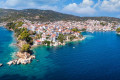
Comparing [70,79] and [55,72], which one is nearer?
[70,79]

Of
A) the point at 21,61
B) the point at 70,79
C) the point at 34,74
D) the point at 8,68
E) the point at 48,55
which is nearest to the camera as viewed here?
the point at 70,79

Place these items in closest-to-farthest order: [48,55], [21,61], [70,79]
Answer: [70,79], [21,61], [48,55]

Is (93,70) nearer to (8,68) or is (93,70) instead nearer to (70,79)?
(70,79)

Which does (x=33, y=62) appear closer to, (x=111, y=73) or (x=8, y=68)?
(x=8, y=68)

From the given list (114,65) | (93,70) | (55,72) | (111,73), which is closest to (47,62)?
(55,72)

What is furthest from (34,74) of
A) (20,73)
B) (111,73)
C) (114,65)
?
(114,65)

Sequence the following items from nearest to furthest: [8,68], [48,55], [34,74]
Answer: [34,74] → [8,68] → [48,55]

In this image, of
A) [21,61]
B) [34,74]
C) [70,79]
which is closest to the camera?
[70,79]

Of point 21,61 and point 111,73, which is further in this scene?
point 21,61
